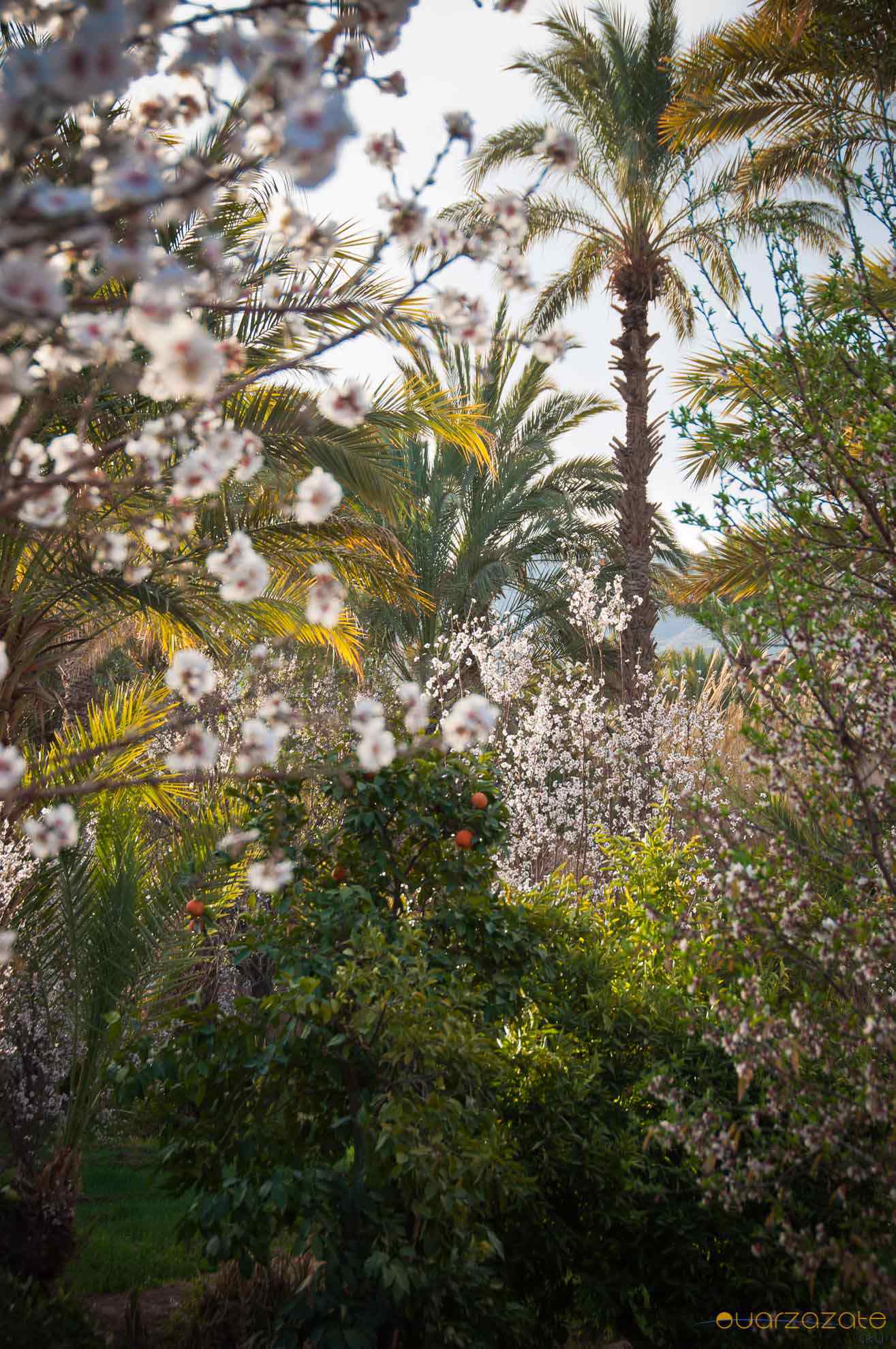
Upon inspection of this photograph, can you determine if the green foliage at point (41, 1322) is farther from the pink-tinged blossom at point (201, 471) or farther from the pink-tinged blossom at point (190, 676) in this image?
the pink-tinged blossom at point (201, 471)

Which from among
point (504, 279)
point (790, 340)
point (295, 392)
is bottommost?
point (504, 279)

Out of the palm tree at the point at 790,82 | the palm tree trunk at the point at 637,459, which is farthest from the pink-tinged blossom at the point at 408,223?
the palm tree trunk at the point at 637,459

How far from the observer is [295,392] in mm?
7086

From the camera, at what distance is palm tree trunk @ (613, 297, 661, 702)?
34.0 feet

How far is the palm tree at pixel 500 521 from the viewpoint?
13.6m

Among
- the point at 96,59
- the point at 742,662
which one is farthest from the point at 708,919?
the point at 96,59

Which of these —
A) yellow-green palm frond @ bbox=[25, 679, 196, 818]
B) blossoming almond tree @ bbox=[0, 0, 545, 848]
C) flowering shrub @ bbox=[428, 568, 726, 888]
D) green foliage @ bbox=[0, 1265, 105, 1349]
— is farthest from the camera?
flowering shrub @ bbox=[428, 568, 726, 888]

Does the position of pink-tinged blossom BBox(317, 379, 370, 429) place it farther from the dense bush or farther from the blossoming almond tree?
the dense bush

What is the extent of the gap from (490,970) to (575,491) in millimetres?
12741

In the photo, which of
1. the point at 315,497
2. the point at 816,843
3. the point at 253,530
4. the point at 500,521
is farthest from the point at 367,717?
the point at 500,521

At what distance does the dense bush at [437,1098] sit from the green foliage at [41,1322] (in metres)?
0.63

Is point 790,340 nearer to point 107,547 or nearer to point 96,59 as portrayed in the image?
point 107,547

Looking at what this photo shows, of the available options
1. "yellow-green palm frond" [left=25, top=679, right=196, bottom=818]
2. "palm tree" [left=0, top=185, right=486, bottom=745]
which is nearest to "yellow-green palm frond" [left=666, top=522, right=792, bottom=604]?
"palm tree" [left=0, top=185, right=486, bottom=745]

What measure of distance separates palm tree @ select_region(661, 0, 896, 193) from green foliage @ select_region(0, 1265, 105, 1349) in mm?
6845
